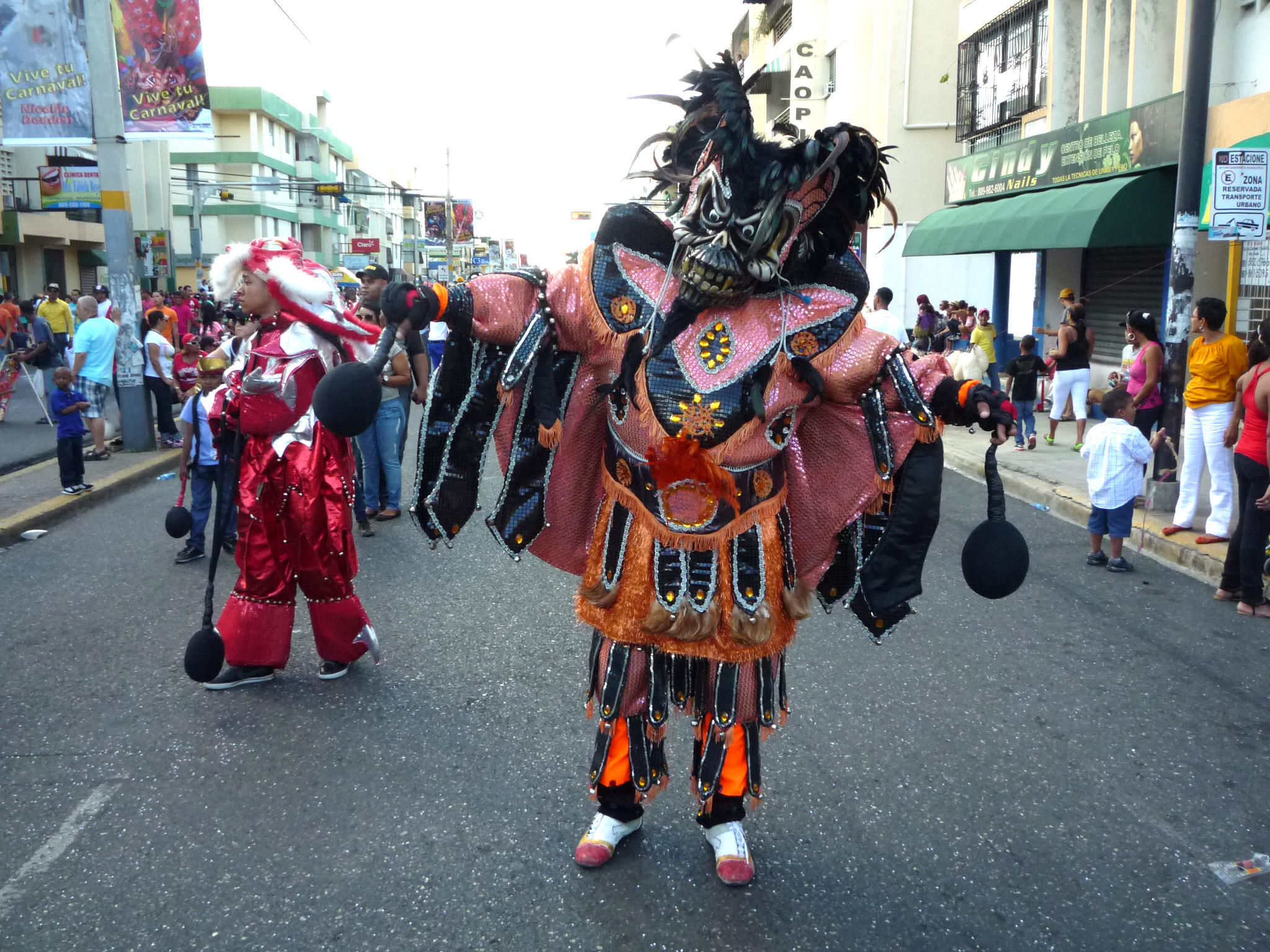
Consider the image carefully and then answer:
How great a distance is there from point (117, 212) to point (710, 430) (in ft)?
34.7

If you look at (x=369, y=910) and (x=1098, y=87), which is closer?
(x=369, y=910)

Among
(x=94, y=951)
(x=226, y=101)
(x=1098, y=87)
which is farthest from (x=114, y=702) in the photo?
(x=226, y=101)

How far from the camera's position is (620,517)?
9.96ft

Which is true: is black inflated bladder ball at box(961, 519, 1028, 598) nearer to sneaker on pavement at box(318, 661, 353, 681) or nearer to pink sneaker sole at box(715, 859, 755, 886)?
pink sneaker sole at box(715, 859, 755, 886)

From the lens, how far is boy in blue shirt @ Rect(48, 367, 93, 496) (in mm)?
8297

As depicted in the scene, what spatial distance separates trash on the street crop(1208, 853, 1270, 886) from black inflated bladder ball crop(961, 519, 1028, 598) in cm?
122

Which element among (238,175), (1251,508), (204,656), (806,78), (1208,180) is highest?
(238,175)

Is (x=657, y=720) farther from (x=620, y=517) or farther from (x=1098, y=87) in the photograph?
(x=1098, y=87)

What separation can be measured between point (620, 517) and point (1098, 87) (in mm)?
14388

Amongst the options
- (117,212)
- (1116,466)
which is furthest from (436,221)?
(1116,466)

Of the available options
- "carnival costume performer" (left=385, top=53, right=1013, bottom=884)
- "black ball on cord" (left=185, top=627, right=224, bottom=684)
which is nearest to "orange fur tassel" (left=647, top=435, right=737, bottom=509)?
"carnival costume performer" (left=385, top=53, right=1013, bottom=884)

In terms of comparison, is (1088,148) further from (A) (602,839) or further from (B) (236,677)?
(A) (602,839)

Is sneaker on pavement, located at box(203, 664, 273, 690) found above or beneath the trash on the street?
above

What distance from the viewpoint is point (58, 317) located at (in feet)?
55.8
